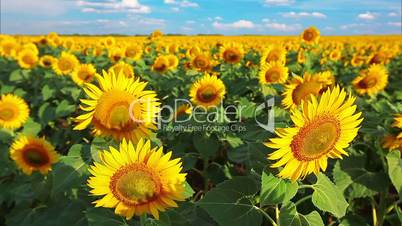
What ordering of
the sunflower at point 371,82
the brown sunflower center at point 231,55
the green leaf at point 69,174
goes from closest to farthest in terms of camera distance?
the green leaf at point 69,174 < the sunflower at point 371,82 < the brown sunflower center at point 231,55

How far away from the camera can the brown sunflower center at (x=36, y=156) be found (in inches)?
151

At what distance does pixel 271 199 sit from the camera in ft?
6.52

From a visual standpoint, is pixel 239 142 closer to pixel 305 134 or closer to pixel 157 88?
pixel 305 134

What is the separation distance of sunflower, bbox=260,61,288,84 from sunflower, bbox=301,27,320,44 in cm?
359

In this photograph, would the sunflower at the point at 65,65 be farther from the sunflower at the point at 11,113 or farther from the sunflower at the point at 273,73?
the sunflower at the point at 273,73

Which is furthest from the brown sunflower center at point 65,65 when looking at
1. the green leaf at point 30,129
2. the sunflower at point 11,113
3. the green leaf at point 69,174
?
the green leaf at point 69,174

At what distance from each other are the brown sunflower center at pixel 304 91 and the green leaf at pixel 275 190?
1183 millimetres

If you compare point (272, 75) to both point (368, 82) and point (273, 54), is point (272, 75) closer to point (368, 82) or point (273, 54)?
point (273, 54)

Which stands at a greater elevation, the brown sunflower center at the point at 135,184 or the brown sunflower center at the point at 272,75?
the brown sunflower center at the point at 135,184

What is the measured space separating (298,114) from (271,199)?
1.36 ft

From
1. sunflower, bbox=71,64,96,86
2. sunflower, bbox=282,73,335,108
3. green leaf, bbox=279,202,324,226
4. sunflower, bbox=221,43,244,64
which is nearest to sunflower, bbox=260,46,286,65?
sunflower, bbox=221,43,244,64

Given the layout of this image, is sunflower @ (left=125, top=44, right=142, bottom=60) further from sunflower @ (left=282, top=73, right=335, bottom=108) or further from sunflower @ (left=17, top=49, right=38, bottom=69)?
sunflower @ (left=282, top=73, right=335, bottom=108)

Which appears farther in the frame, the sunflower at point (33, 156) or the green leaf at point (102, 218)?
the sunflower at point (33, 156)

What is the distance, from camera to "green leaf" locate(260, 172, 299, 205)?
6.51 feet
